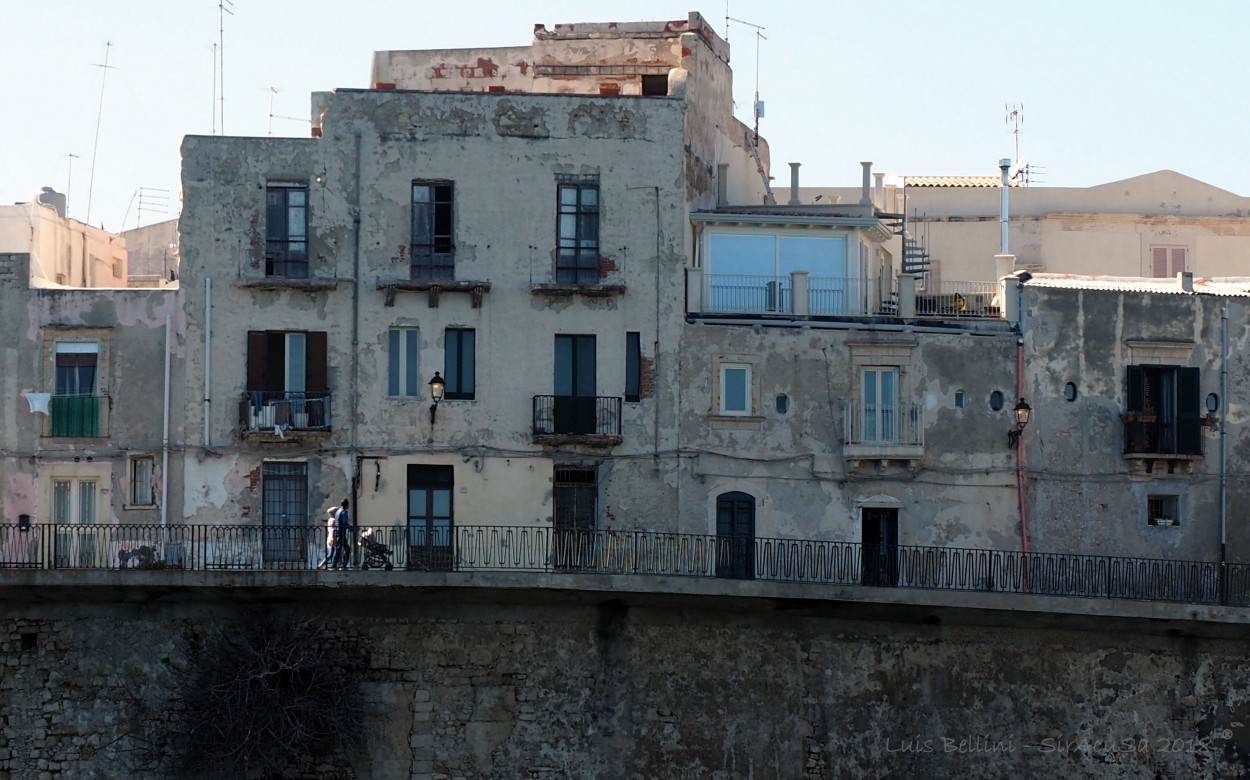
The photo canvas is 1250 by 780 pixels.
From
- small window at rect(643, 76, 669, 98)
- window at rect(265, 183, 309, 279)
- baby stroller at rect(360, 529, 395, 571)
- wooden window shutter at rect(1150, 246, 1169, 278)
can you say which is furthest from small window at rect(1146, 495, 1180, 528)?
window at rect(265, 183, 309, 279)

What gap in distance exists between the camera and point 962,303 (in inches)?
2297

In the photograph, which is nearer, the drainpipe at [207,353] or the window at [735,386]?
the drainpipe at [207,353]

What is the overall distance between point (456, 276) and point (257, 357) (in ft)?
13.7

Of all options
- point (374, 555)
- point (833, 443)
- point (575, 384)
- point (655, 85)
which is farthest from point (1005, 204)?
point (374, 555)

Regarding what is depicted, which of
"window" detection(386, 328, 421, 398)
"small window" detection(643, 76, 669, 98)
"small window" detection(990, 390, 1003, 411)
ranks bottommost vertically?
"small window" detection(990, 390, 1003, 411)

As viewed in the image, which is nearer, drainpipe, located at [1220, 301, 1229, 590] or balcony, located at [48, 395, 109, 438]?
balcony, located at [48, 395, 109, 438]

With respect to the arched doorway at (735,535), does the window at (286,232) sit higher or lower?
higher

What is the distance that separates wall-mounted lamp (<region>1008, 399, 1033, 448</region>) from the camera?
5441 cm

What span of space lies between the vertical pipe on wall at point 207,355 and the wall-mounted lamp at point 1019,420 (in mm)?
15721

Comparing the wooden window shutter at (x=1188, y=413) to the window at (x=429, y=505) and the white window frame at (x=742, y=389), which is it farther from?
the window at (x=429, y=505)

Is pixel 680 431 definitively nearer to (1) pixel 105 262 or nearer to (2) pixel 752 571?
(2) pixel 752 571

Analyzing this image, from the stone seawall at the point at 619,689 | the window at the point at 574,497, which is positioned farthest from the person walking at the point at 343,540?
the window at the point at 574,497

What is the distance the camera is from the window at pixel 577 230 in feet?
180

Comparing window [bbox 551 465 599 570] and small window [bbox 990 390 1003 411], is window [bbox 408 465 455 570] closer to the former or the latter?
window [bbox 551 465 599 570]
